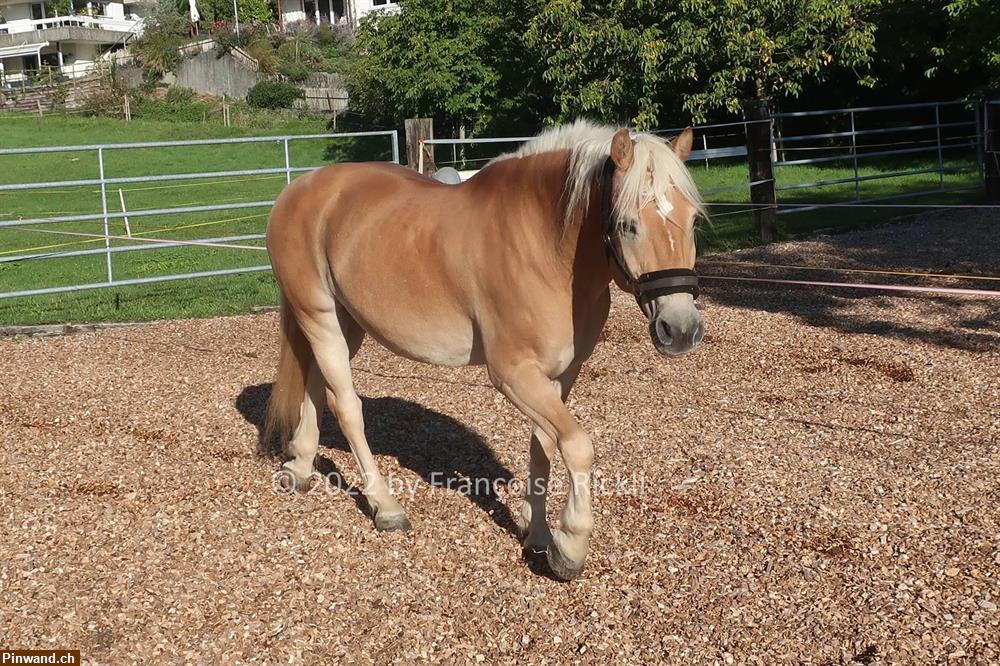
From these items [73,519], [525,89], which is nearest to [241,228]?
[525,89]

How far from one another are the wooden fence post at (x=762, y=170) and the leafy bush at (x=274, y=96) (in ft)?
91.2

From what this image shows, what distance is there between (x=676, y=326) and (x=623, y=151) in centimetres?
63

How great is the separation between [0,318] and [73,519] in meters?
6.01

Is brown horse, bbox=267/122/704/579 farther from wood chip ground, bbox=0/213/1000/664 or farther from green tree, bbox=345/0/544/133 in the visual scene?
green tree, bbox=345/0/544/133

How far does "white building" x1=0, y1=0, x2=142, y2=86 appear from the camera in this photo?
52.8 metres

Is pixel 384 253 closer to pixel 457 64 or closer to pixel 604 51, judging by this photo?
pixel 604 51

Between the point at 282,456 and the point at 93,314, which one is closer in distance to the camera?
the point at 282,456

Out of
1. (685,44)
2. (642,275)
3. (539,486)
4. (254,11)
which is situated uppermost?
(254,11)

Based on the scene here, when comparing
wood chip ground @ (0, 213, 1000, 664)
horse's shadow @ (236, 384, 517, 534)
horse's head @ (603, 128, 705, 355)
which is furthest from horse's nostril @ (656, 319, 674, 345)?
horse's shadow @ (236, 384, 517, 534)

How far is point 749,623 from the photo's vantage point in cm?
350

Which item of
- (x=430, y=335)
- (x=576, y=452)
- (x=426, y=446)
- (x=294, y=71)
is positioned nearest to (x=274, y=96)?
(x=294, y=71)

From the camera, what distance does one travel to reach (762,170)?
12.9 metres

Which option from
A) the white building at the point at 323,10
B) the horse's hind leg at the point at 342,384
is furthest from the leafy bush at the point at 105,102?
the horse's hind leg at the point at 342,384

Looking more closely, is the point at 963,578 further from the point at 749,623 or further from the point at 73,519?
the point at 73,519
